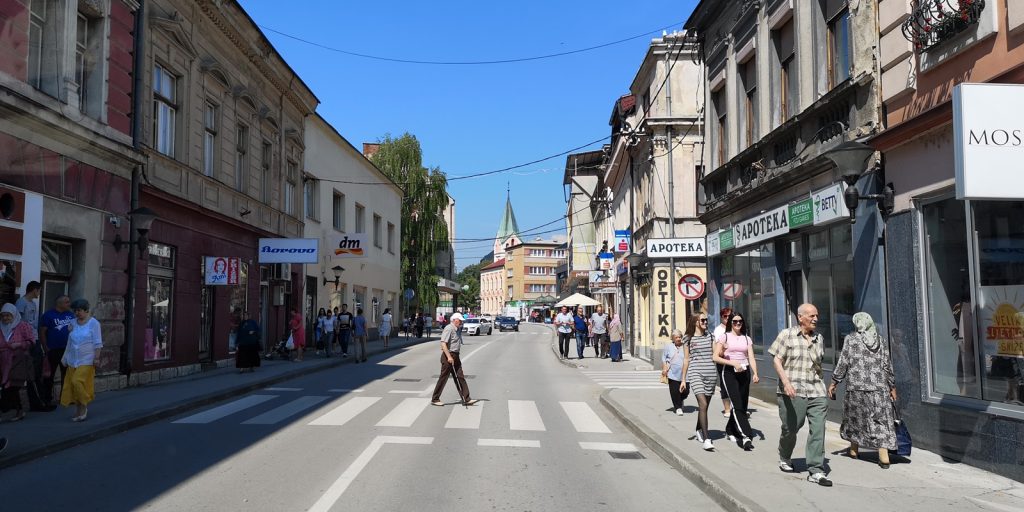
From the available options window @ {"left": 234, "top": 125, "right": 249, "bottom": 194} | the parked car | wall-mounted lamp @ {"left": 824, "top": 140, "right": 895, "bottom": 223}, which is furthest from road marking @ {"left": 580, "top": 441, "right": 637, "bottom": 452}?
the parked car

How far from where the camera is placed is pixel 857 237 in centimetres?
1025

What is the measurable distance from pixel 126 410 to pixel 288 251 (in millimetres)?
11749

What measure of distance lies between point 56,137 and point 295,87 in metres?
15.1

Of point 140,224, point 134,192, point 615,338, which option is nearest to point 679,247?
point 615,338

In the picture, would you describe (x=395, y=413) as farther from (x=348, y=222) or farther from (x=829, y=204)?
(x=348, y=222)

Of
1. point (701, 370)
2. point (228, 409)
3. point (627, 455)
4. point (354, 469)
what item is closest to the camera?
point (354, 469)

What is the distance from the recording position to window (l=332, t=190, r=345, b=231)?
34562 mm

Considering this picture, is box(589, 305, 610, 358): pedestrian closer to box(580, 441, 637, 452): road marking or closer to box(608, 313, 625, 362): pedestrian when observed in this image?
box(608, 313, 625, 362): pedestrian

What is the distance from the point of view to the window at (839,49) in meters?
11.0

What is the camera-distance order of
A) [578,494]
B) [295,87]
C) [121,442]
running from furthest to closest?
[295,87]
[121,442]
[578,494]

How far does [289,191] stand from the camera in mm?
27750

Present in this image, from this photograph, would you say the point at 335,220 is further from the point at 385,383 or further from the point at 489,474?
the point at 489,474

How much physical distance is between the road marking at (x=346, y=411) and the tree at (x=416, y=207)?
3462cm

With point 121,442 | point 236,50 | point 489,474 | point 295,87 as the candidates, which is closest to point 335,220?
point 295,87
